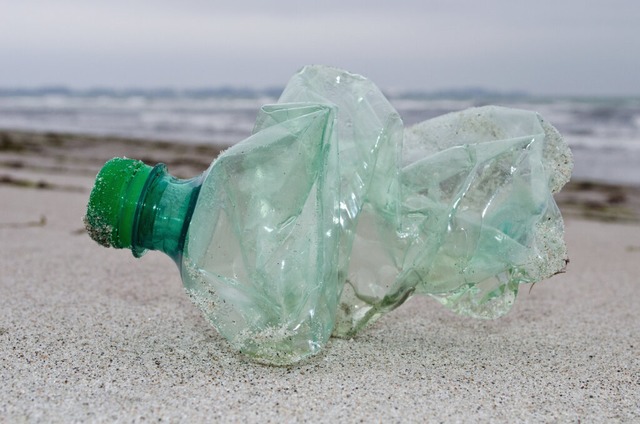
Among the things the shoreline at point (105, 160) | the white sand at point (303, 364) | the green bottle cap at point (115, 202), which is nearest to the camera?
the white sand at point (303, 364)

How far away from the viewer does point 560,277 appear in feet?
9.39

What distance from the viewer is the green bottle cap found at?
1.47 metres

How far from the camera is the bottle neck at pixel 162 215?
4.92 ft

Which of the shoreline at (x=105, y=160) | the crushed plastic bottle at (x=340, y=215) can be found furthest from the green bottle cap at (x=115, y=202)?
the shoreline at (x=105, y=160)

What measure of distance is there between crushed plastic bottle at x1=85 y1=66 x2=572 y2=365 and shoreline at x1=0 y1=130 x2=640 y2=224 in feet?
6.01

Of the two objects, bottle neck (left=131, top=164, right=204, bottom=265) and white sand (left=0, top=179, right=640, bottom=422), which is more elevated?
bottle neck (left=131, top=164, right=204, bottom=265)

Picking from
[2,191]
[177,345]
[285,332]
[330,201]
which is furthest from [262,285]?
[2,191]

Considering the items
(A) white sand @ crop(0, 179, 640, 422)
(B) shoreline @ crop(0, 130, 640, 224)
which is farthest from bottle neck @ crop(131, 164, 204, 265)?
(B) shoreline @ crop(0, 130, 640, 224)

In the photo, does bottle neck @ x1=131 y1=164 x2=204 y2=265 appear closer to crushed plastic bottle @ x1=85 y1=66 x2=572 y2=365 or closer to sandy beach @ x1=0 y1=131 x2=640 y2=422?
crushed plastic bottle @ x1=85 y1=66 x2=572 y2=365

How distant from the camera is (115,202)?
1474 mm

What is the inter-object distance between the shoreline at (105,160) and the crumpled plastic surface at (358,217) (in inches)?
71.2

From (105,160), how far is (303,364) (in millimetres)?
6663

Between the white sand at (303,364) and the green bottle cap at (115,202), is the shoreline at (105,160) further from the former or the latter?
the green bottle cap at (115,202)

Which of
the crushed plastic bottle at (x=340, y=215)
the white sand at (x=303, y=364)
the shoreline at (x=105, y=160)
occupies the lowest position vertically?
the shoreline at (x=105, y=160)
